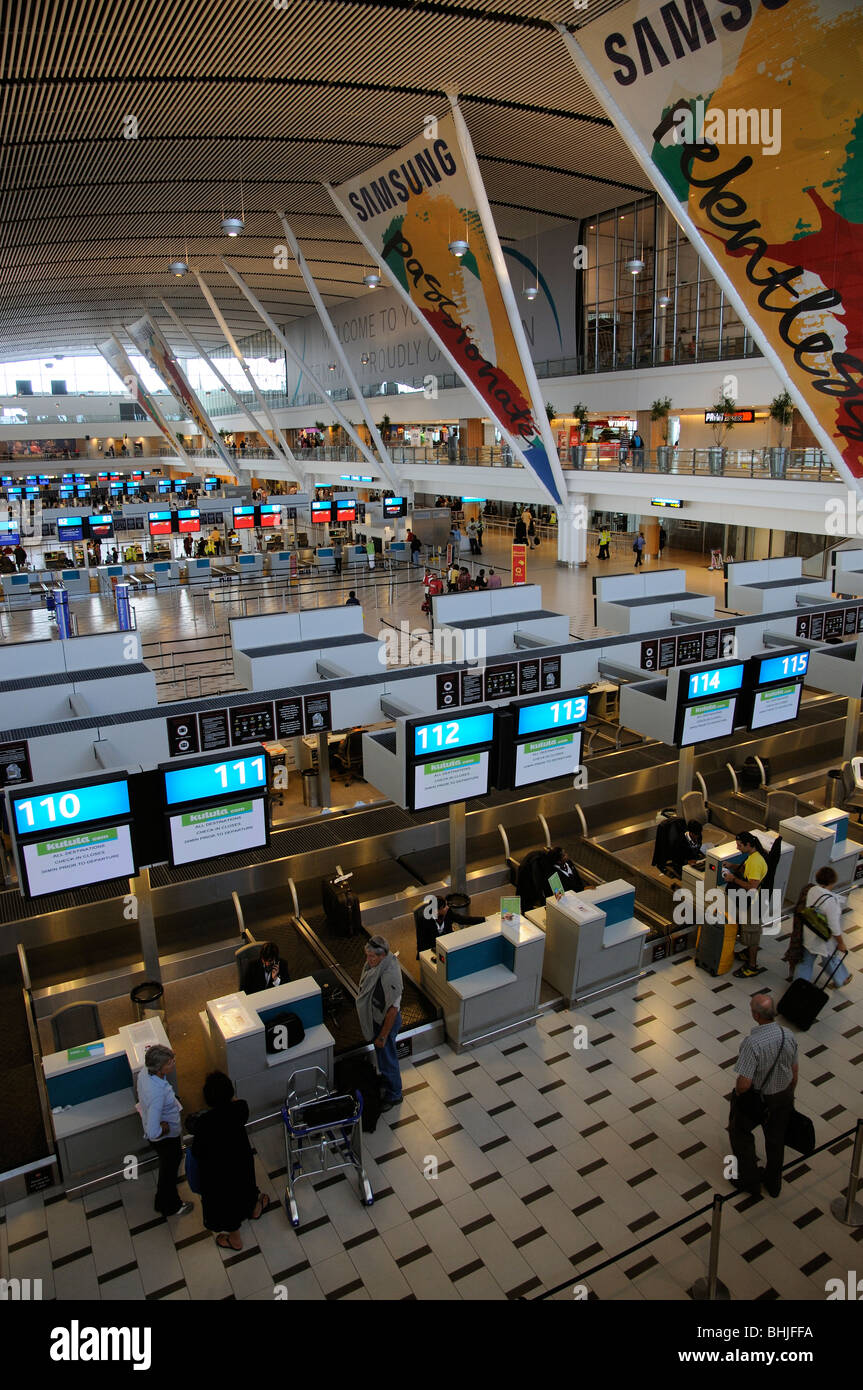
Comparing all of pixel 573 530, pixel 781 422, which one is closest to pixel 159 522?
pixel 573 530

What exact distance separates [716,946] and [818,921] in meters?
0.89

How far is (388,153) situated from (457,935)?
72.6ft

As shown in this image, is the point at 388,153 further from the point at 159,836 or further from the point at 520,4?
the point at 159,836

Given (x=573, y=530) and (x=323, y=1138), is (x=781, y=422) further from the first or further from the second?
(x=323, y=1138)

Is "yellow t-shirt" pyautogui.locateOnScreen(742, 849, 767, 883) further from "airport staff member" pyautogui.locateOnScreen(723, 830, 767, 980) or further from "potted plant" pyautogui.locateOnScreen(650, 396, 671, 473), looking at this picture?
"potted plant" pyautogui.locateOnScreen(650, 396, 671, 473)

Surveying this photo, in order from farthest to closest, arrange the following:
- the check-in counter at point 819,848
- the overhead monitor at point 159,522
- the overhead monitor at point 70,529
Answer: the overhead monitor at point 70,529, the overhead monitor at point 159,522, the check-in counter at point 819,848

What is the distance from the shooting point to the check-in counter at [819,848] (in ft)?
26.9

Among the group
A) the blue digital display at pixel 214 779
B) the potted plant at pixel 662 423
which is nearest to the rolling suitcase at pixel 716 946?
the blue digital display at pixel 214 779

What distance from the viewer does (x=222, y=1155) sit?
454 centimetres

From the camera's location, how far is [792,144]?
43.8 feet

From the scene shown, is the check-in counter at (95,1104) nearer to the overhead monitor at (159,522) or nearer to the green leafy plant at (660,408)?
the green leafy plant at (660,408)

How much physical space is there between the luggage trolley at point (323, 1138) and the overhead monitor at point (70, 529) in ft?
98.2
